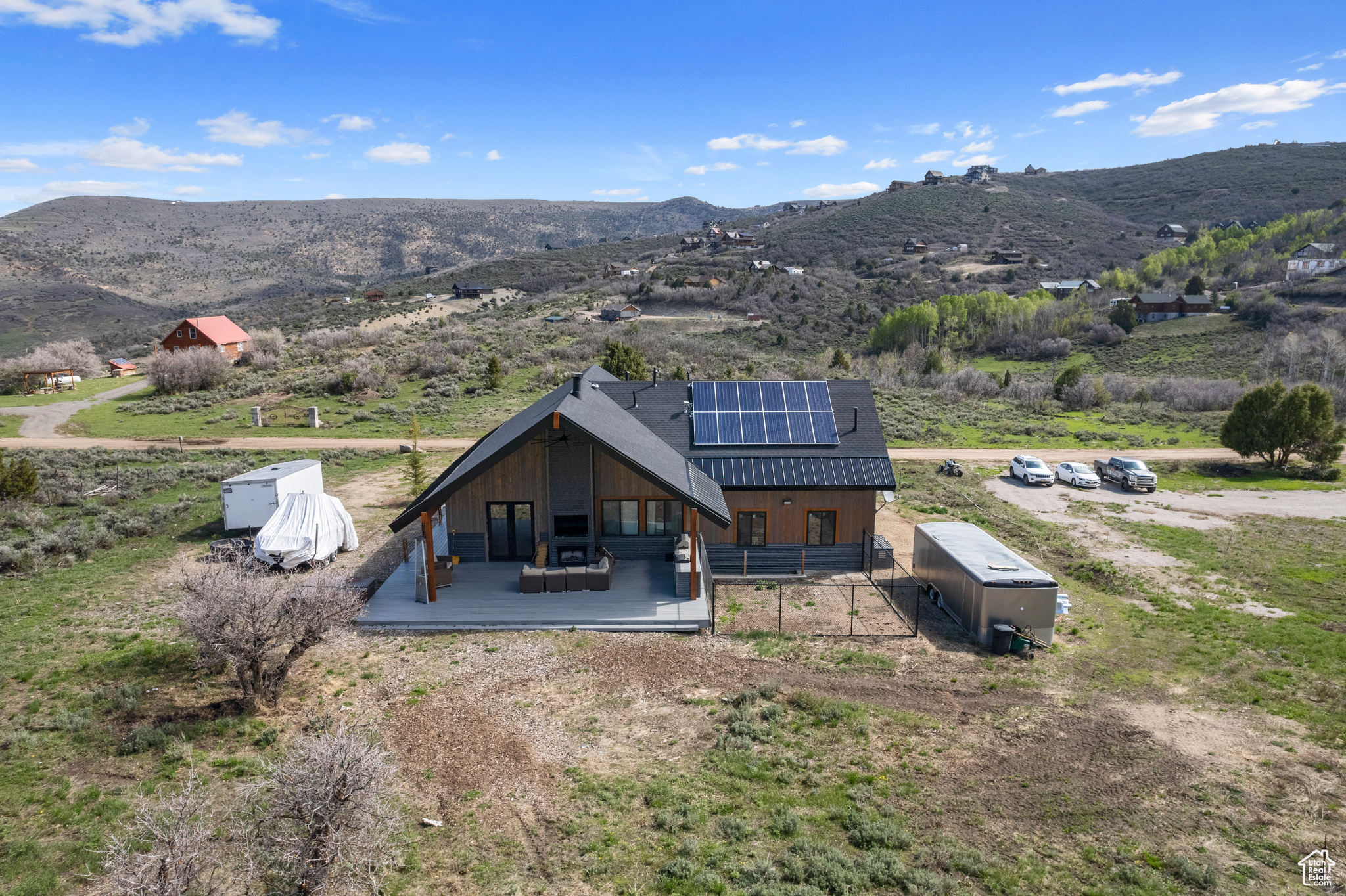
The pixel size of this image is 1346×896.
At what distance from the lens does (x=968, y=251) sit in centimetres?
11369

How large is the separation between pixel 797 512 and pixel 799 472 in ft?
4.17

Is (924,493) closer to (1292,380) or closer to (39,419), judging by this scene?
(1292,380)

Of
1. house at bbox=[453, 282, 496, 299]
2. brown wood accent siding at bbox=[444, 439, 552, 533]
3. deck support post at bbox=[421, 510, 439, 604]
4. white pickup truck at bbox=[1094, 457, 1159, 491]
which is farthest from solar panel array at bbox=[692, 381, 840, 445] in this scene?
house at bbox=[453, 282, 496, 299]

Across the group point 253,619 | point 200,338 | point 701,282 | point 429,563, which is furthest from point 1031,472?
point 701,282

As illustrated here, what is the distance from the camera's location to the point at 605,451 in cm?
1716

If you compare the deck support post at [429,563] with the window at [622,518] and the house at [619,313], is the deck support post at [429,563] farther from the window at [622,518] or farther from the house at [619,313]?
the house at [619,313]

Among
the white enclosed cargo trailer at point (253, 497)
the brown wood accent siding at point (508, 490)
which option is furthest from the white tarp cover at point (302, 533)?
the brown wood accent siding at point (508, 490)

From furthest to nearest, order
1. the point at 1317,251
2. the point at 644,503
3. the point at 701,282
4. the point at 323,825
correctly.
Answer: the point at 701,282
the point at 1317,251
the point at 644,503
the point at 323,825

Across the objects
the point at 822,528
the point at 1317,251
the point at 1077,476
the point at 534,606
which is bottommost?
the point at 1077,476

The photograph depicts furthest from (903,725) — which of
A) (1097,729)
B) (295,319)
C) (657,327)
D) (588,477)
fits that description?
(295,319)

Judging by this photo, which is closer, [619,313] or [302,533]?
[302,533]

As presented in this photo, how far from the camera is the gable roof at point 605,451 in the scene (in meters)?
17.2

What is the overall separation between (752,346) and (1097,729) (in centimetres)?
5811

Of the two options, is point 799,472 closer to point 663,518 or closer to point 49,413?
point 663,518
